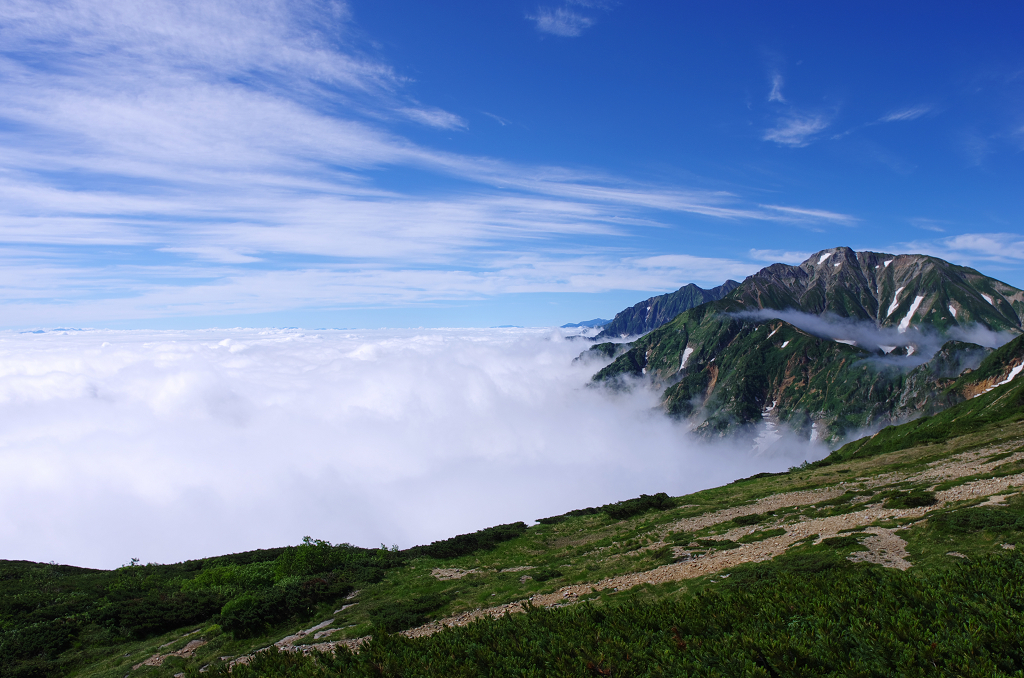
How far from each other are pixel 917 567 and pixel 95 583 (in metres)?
57.2

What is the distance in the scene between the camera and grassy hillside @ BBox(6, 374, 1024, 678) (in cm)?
1109

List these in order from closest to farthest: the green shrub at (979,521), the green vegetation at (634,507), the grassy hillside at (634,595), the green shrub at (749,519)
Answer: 1. the grassy hillside at (634,595)
2. the green shrub at (979,521)
3. the green shrub at (749,519)
4. the green vegetation at (634,507)

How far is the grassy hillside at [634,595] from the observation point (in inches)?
437

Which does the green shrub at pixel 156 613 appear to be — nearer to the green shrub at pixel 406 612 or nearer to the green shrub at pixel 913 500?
the green shrub at pixel 406 612

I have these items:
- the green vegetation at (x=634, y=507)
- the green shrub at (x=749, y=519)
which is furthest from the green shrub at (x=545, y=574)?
the green vegetation at (x=634, y=507)


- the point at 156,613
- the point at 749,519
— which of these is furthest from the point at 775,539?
the point at 156,613

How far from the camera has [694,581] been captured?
21469mm

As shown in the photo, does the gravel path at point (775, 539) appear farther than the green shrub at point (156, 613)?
No

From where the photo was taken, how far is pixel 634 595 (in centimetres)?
2041

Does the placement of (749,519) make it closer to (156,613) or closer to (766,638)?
(766,638)

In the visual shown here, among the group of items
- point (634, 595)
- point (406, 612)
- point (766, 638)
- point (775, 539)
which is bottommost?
point (775, 539)

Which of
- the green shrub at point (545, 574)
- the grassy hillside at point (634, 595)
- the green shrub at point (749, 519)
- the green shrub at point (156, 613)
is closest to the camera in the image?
the grassy hillside at point (634, 595)

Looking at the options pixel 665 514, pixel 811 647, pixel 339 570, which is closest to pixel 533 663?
pixel 811 647

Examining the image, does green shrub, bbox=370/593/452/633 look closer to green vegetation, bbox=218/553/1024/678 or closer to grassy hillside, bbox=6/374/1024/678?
grassy hillside, bbox=6/374/1024/678
